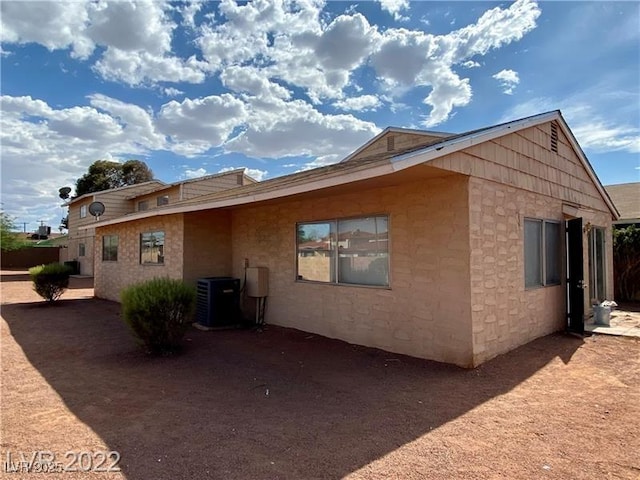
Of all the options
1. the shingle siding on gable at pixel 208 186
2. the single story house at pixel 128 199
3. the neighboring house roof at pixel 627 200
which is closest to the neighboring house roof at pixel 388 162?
the neighboring house roof at pixel 627 200

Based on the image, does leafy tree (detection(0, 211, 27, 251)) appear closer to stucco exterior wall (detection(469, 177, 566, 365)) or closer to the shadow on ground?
the shadow on ground

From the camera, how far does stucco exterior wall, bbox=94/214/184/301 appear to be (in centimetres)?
968

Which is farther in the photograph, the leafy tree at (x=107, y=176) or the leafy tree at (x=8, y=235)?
the leafy tree at (x=107, y=176)

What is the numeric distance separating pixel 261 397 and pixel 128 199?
22464 millimetres

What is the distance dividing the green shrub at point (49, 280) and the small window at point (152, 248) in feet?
10.4

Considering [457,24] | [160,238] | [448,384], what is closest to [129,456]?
[448,384]

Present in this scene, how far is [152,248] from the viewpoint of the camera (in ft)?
36.3

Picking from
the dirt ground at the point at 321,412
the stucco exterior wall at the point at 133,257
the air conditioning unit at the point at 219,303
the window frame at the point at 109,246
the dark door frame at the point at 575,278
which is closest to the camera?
the dirt ground at the point at 321,412

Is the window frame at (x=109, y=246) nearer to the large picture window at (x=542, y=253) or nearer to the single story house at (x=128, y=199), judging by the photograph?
the single story house at (x=128, y=199)

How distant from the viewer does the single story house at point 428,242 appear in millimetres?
5336

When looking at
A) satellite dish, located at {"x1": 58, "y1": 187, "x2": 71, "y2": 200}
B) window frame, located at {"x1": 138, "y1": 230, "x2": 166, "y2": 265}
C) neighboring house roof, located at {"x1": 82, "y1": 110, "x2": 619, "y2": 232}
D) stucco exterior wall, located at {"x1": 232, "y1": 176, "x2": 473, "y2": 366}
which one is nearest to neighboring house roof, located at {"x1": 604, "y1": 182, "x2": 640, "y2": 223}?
neighboring house roof, located at {"x1": 82, "y1": 110, "x2": 619, "y2": 232}

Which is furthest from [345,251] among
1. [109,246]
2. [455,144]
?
[109,246]

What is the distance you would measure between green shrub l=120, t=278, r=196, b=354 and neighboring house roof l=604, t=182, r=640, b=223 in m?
14.8

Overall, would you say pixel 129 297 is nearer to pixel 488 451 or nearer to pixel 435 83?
pixel 488 451
